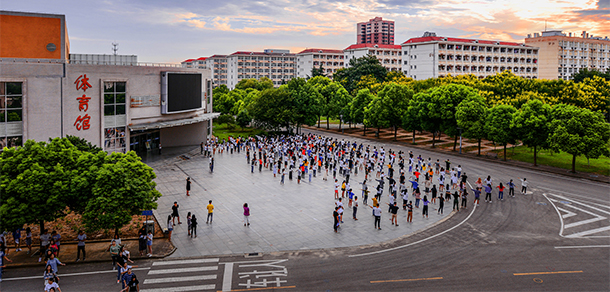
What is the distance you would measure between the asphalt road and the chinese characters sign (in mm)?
16931

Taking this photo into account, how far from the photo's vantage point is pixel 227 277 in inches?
618

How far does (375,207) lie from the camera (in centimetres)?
2138

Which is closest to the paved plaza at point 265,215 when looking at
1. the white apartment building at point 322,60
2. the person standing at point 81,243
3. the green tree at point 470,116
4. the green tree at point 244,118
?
the person standing at point 81,243

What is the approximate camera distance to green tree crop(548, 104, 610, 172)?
31969 mm

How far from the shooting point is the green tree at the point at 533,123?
36438 mm

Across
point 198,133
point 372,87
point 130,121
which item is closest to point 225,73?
point 372,87

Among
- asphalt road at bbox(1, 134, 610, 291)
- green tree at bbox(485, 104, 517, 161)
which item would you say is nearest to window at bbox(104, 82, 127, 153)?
asphalt road at bbox(1, 134, 610, 291)

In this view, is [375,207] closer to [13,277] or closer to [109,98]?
[13,277]

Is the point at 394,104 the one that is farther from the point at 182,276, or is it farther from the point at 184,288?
the point at 184,288

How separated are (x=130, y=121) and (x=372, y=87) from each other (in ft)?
167

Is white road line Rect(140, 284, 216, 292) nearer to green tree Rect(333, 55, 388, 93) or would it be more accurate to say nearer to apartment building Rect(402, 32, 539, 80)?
green tree Rect(333, 55, 388, 93)

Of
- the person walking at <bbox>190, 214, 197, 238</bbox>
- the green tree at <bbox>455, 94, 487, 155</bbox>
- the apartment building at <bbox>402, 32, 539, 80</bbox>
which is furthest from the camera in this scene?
the apartment building at <bbox>402, 32, 539, 80</bbox>

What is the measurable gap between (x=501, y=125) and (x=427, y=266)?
94.5 feet

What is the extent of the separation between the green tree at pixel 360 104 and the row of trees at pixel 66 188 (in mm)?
49928
